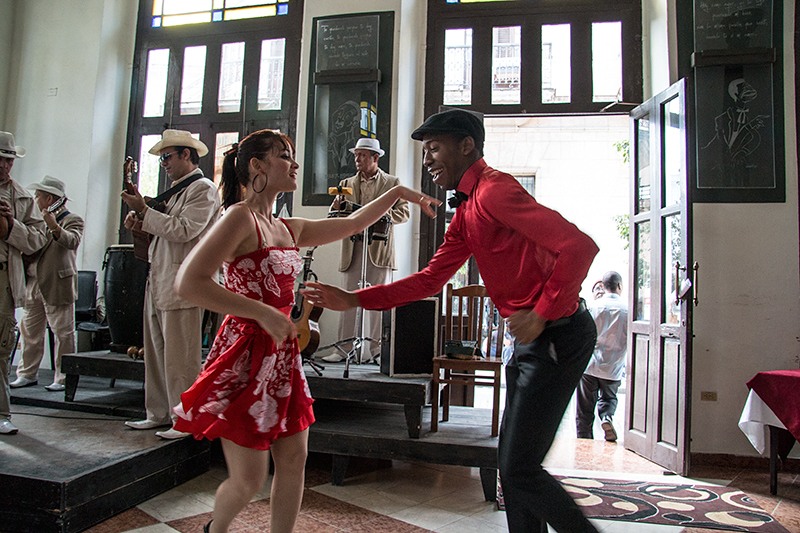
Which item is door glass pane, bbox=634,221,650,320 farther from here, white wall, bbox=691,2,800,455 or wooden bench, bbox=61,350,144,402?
wooden bench, bbox=61,350,144,402

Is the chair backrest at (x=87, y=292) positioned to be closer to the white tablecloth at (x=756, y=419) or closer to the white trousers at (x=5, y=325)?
the white trousers at (x=5, y=325)

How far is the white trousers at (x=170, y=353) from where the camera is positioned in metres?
3.31

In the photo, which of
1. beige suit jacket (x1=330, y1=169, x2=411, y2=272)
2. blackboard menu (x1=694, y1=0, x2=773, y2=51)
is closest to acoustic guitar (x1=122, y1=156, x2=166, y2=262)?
beige suit jacket (x1=330, y1=169, x2=411, y2=272)

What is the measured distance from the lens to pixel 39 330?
4.85 meters

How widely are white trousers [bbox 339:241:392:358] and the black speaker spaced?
0.78 metres

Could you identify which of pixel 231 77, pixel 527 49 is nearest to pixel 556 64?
pixel 527 49

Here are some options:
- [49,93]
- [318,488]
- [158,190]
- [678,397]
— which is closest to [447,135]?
[318,488]

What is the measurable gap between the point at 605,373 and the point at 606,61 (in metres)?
3.08

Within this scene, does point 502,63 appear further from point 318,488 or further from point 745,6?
point 318,488

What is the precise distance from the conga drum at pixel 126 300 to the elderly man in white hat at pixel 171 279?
1.01m

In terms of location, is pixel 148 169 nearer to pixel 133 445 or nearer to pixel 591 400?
pixel 133 445

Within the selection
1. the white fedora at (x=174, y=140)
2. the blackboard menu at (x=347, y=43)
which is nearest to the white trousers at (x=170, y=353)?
the white fedora at (x=174, y=140)

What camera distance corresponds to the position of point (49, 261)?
4.61 m

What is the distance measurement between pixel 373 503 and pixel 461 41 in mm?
4667
